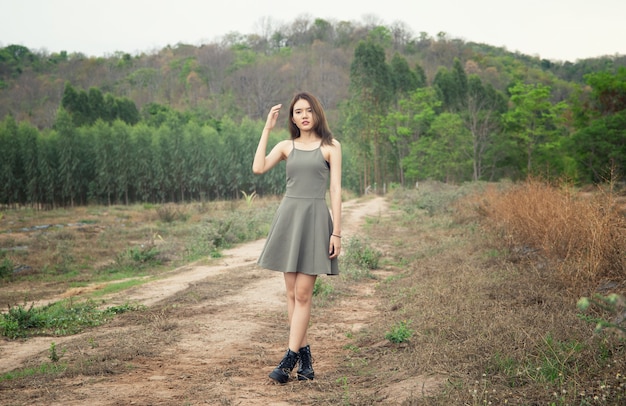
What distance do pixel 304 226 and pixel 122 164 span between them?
41281 mm

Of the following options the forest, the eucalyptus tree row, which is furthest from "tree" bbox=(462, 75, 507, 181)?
the eucalyptus tree row

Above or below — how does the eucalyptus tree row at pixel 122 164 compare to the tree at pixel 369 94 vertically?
below

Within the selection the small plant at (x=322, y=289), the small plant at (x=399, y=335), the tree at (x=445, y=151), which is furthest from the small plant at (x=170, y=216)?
the tree at (x=445, y=151)

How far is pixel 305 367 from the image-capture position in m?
4.02

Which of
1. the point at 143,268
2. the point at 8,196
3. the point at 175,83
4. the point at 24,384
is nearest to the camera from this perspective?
the point at 24,384

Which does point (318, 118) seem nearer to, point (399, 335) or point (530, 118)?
→ point (399, 335)

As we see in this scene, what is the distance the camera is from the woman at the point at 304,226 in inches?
155

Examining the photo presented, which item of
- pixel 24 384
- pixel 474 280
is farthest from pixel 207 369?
pixel 474 280

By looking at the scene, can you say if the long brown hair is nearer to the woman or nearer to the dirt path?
the woman

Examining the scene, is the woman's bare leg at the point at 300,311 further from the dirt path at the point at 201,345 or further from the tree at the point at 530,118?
the tree at the point at 530,118

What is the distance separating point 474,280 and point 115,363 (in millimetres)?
4418

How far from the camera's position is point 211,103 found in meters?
84.5

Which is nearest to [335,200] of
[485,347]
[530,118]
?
[485,347]

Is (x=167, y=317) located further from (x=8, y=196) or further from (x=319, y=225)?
(x=8, y=196)
